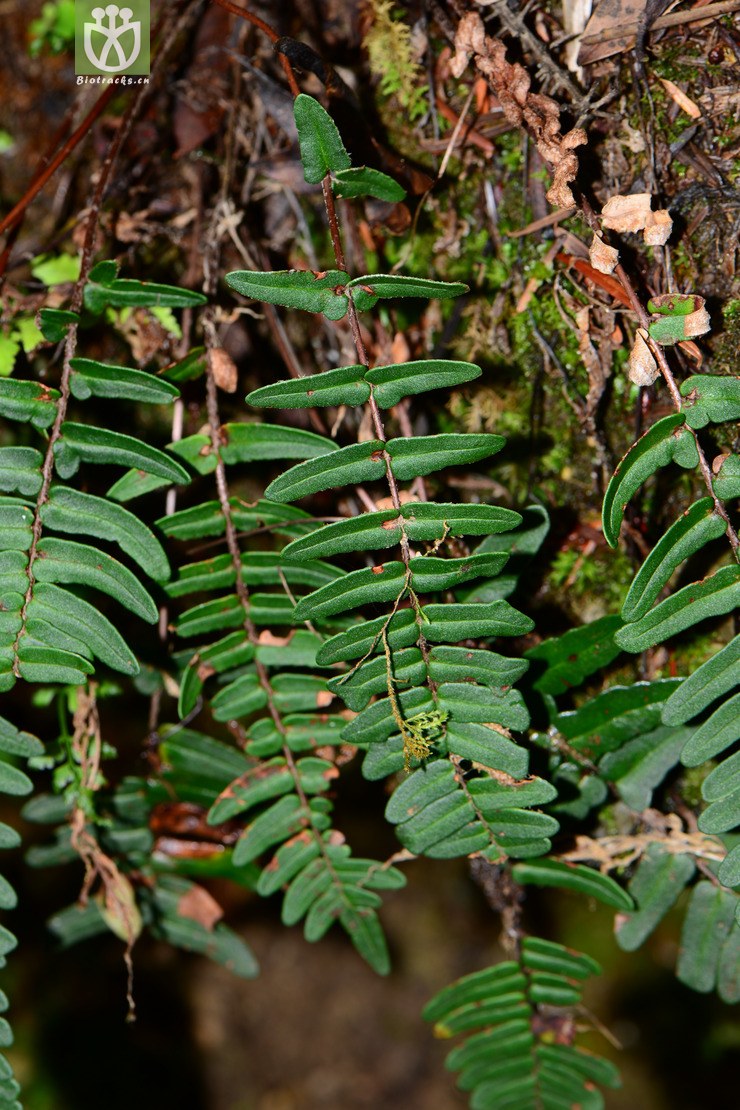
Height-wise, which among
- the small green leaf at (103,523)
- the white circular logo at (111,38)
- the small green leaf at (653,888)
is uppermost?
the white circular logo at (111,38)

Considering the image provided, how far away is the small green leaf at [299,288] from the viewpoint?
1396 mm

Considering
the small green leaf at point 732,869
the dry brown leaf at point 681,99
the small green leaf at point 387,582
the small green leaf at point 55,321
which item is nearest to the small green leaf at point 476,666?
the small green leaf at point 387,582

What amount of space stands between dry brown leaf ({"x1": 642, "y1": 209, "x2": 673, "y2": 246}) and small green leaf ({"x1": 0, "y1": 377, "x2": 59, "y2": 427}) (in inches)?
45.2

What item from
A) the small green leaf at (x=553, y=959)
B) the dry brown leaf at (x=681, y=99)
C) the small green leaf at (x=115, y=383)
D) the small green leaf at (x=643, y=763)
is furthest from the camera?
the small green leaf at (x=553, y=959)

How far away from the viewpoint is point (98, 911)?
2.26 metres

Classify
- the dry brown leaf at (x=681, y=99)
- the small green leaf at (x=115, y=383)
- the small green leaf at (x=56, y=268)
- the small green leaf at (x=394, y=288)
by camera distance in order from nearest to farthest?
the small green leaf at (x=394, y=288) < the small green leaf at (x=115, y=383) < the dry brown leaf at (x=681, y=99) < the small green leaf at (x=56, y=268)

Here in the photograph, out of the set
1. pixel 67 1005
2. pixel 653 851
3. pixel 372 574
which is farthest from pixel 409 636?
pixel 67 1005

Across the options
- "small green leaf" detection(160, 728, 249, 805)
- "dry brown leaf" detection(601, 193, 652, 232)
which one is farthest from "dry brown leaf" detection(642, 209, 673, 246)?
"small green leaf" detection(160, 728, 249, 805)

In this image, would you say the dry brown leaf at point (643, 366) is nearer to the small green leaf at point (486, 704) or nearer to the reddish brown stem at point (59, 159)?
the small green leaf at point (486, 704)

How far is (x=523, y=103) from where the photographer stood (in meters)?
1.65

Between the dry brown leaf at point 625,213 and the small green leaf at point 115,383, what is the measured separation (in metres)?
0.89

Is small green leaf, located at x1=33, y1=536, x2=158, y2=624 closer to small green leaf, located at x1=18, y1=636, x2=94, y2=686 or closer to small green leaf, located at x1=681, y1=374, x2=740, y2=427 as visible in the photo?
small green leaf, located at x1=18, y1=636, x2=94, y2=686

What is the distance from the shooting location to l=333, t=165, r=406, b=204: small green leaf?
148cm

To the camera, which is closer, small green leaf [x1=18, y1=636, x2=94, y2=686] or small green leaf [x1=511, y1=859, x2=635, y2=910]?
small green leaf [x1=18, y1=636, x2=94, y2=686]
